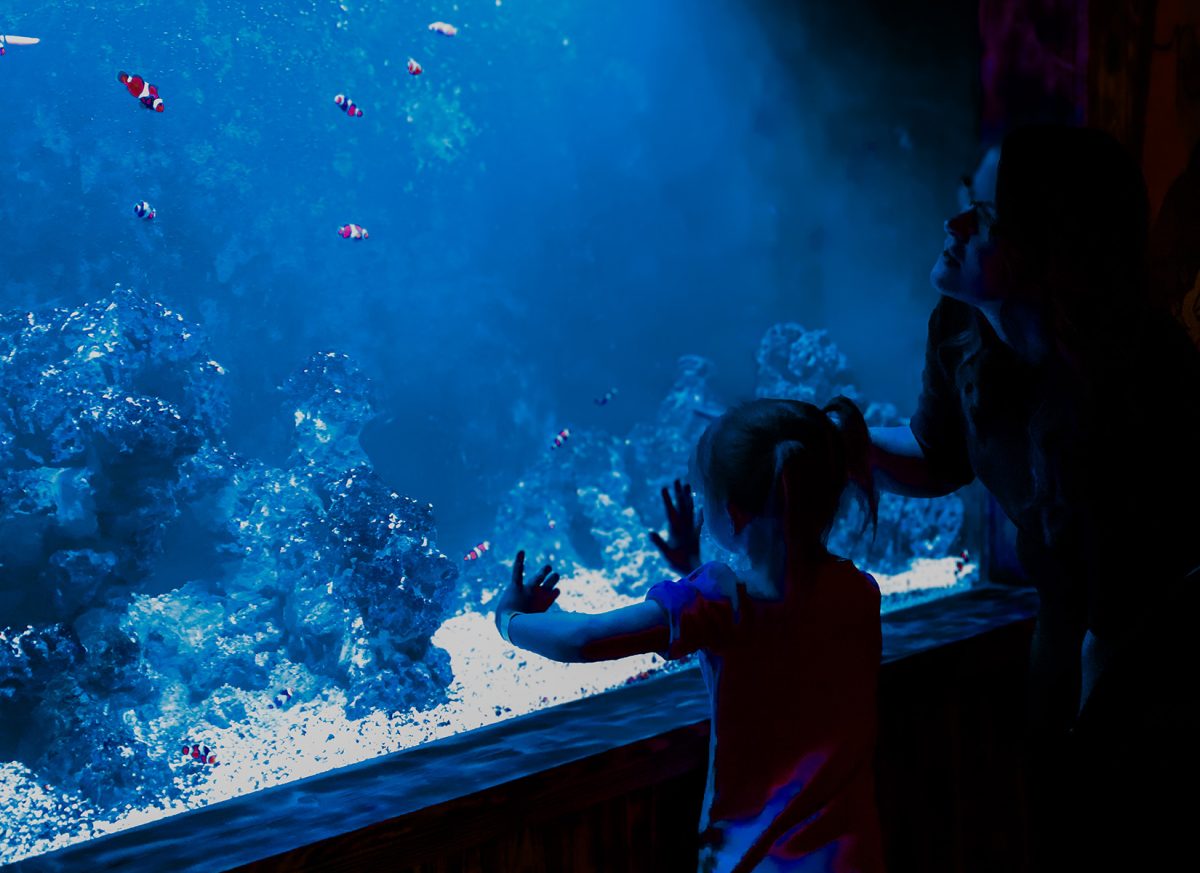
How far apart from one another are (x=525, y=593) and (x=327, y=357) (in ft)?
11.1

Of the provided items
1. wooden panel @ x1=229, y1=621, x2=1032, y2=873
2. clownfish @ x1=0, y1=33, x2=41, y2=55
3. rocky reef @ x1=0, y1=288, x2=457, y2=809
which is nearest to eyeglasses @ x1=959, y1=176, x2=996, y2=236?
wooden panel @ x1=229, y1=621, x2=1032, y2=873

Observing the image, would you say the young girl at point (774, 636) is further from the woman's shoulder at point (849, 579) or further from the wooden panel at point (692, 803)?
the wooden panel at point (692, 803)

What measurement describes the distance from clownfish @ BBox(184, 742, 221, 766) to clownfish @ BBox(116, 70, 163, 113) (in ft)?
7.61

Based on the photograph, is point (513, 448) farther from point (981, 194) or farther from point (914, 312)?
point (981, 194)

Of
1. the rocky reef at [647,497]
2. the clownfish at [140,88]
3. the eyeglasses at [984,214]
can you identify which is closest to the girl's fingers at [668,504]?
the eyeglasses at [984,214]

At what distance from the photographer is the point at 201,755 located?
7.66ft

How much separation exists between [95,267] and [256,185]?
4.68 ft

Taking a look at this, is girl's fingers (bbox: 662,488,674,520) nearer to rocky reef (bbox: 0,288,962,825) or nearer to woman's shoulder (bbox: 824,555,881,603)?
woman's shoulder (bbox: 824,555,881,603)

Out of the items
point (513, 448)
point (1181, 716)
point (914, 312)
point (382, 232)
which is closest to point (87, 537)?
point (1181, 716)

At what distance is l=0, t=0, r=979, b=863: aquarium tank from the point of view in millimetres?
2721

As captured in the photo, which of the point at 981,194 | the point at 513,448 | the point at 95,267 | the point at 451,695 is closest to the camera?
the point at 981,194

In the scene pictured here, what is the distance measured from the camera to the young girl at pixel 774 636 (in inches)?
51.7

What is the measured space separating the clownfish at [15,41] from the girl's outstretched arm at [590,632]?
98.2 inches

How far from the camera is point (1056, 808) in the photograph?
1650 mm
